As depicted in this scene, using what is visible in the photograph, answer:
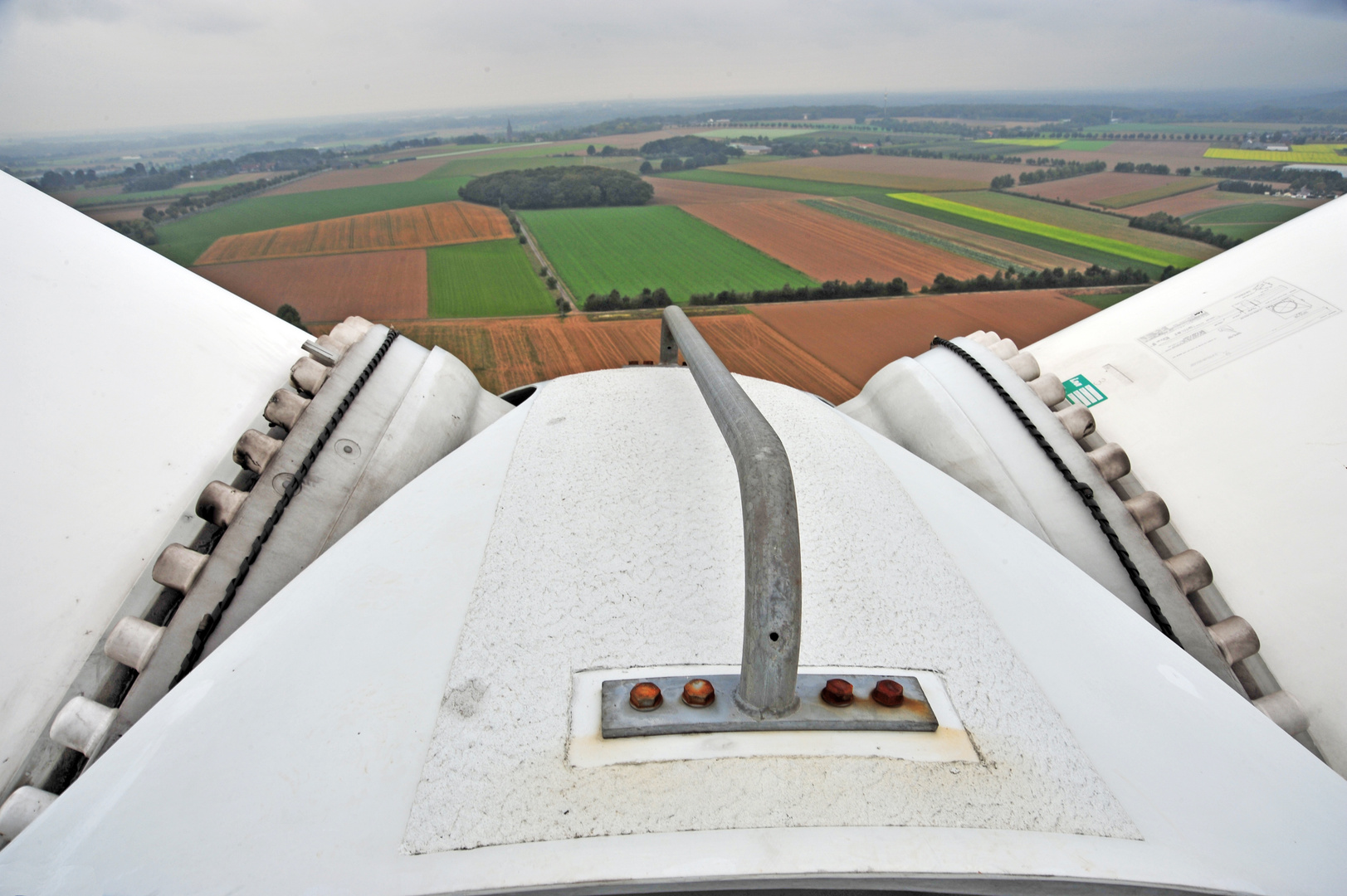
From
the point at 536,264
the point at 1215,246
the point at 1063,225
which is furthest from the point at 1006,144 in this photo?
the point at 536,264

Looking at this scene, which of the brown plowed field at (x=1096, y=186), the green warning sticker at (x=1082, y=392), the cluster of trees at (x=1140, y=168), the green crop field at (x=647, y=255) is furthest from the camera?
the cluster of trees at (x=1140, y=168)

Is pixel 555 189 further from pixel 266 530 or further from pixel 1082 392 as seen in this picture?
pixel 266 530

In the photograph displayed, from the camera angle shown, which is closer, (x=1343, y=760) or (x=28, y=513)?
(x=28, y=513)

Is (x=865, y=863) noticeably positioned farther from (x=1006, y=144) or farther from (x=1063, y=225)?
(x=1006, y=144)

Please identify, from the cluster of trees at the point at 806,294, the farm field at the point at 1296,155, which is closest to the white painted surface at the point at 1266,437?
the cluster of trees at the point at 806,294

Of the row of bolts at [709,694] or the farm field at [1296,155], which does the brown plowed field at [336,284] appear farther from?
the farm field at [1296,155]

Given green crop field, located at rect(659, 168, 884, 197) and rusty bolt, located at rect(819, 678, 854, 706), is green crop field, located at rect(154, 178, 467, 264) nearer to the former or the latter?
green crop field, located at rect(659, 168, 884, 197)
